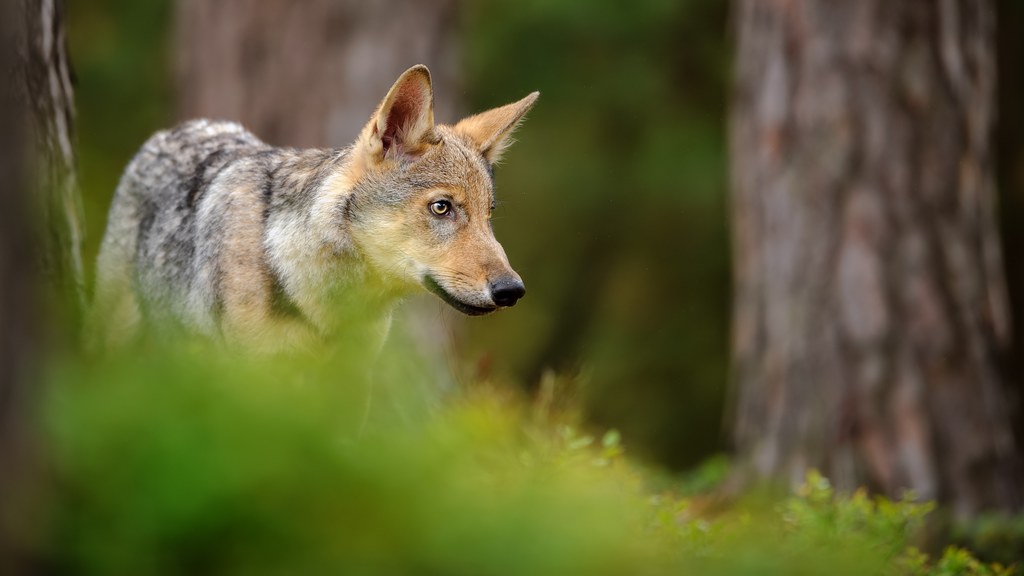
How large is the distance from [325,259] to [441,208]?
1.78ft

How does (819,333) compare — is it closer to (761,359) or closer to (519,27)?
(761,359)

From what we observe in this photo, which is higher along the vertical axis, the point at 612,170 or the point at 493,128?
the point at 493,128

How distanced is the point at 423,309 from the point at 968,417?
12.3 feet

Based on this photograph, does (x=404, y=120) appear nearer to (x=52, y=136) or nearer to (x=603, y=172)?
(x=52, y=136)

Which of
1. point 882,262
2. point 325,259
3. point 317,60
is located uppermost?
point 317,60

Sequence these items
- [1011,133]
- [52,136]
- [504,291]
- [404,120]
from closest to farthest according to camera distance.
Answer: [52,136] < [504,291] < [404,120] < [1011,133]

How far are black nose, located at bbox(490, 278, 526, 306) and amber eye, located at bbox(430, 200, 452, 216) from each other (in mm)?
481

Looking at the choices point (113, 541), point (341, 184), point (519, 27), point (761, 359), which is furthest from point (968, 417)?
point (519, 27)

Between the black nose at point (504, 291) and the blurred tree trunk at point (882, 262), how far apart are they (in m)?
3.82

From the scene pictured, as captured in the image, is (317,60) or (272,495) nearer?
(272,495)

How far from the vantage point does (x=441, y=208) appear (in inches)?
225

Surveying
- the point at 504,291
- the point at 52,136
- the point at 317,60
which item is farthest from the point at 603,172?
the point at 52,136

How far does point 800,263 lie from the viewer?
888cm

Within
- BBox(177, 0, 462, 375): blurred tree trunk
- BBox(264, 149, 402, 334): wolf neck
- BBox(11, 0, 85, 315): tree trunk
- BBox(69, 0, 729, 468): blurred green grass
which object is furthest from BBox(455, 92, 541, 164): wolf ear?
BBox(69, 0, 729, 468): blurred green grass
